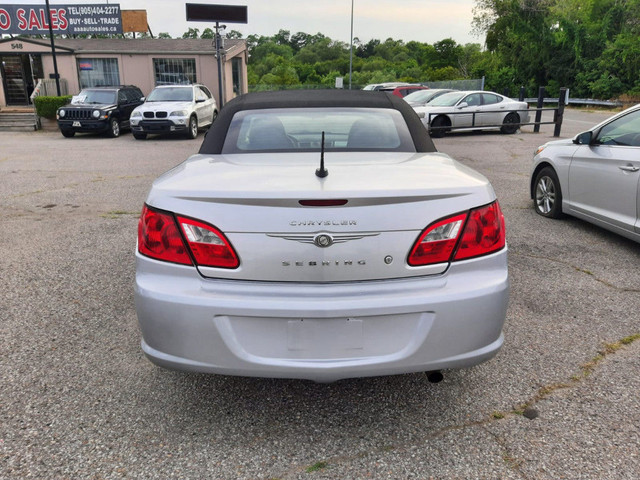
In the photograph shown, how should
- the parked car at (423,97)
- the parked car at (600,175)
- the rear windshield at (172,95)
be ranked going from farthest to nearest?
1. the parked car at (423,97)
2. the rear windshield at (172,95)
3. the parked car at (600,175)

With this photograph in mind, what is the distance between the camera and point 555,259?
16.5 ft

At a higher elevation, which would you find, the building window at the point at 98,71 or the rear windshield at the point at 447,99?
the building window at the point at 98,71

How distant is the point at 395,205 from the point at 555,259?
340 centimetres

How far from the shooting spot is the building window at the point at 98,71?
27.5m

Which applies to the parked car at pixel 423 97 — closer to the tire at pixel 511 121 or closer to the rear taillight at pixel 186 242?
the tire at pixel 511 121

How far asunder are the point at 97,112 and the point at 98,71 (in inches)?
468

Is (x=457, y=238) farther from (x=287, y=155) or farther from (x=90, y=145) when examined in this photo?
(x=90, y=145)

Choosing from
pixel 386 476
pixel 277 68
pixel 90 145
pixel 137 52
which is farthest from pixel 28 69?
pixel 277 68

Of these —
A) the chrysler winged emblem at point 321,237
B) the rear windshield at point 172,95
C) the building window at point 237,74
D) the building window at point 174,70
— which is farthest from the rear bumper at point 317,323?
the building window at point 237,74

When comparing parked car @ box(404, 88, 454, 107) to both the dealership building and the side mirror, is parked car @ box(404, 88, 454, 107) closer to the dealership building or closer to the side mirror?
the dealership building

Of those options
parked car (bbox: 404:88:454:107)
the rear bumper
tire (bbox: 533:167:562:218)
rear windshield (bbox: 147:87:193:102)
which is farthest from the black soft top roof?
parked car (bbox: 404:88:454:107)

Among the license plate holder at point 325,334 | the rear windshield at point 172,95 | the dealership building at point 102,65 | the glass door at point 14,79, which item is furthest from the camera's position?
the glass door at point 14,79

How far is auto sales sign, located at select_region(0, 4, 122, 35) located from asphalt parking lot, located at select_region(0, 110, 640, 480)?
3370cm

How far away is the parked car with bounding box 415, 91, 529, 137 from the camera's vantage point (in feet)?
55.9
